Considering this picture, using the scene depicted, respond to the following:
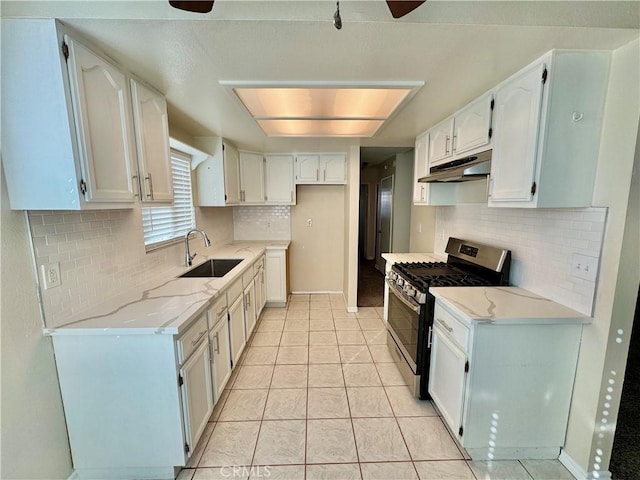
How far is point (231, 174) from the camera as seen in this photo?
324 centimetres

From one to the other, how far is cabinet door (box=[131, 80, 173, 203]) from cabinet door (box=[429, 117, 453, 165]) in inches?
86.7

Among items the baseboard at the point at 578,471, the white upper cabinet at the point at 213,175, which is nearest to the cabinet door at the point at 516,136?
the baseboard at the point at 578,471

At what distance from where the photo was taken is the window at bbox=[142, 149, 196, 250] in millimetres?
2154

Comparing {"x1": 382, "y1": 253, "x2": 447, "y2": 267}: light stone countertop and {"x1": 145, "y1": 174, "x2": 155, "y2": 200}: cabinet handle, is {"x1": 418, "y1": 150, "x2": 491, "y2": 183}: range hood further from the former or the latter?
{"x1": 145, "y1": 174, "x2": 155, "y2": 200}: cabinet handle

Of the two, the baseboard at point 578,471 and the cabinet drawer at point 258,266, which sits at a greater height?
the cabinet drawer at point 258,266

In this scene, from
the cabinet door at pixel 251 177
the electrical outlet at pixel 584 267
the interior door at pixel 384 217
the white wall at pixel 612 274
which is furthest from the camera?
the interior door at pixel 384 217

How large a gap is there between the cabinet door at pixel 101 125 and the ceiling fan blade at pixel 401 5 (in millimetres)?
1326

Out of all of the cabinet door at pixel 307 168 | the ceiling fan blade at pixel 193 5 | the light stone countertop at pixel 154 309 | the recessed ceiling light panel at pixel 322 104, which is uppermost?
the recessed ceiling light panel at pixel 322 104

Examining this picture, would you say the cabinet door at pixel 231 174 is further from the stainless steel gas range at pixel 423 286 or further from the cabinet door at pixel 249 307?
the stainless steel gas range at pixel 423 286

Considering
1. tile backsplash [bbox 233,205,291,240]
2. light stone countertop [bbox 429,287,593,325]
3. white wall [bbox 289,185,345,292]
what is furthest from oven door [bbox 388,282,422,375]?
tile backsplash [bbox 233,205,291,240]

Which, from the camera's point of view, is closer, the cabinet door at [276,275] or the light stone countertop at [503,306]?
the light stone countertop at [503,306]

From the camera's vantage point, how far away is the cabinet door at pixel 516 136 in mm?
1389

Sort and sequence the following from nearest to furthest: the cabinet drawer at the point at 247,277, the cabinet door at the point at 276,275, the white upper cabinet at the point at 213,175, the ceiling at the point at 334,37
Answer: the ceiling at the point at 334,37
the cabinet drawer at the point at 247,277
the white upper cabinet at the point at 213,175
the cabinet door at the point at 276,275

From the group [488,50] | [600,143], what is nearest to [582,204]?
[600,143]
